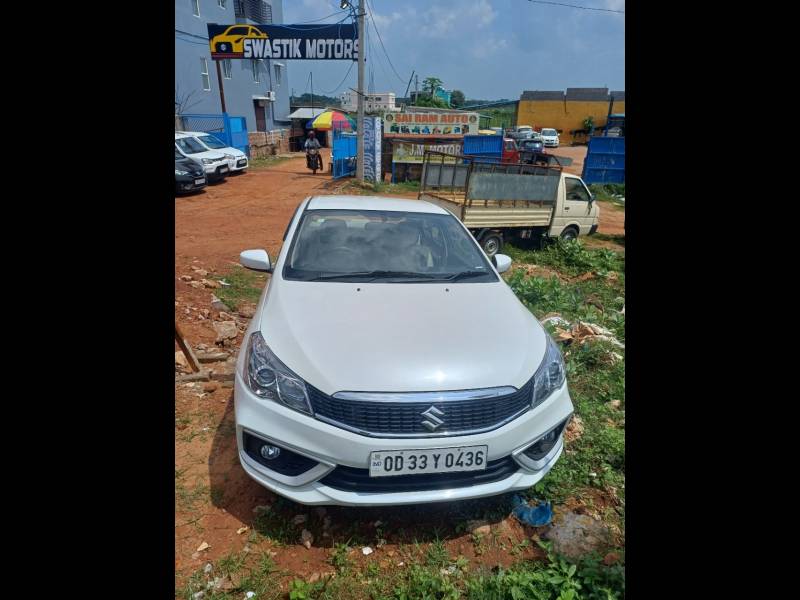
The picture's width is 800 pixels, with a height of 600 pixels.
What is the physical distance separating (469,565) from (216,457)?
163 cm

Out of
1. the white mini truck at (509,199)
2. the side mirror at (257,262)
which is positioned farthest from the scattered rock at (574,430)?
the white mini truck at (509,199)

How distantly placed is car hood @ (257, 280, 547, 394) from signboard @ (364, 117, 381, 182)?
1408 cm

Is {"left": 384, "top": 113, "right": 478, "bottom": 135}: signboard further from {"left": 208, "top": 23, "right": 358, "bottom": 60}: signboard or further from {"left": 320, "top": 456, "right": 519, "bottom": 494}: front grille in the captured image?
{"left": 320, "top": 456, "right": 519, "bottom": 494}: front grille

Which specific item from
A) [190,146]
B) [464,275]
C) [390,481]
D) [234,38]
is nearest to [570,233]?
[464,275]

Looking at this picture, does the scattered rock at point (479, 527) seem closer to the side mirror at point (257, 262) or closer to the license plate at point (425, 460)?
the license plate at point (425, 460)

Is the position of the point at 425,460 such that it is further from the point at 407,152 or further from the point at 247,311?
the point at 407,152

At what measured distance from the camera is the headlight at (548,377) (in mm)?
2248

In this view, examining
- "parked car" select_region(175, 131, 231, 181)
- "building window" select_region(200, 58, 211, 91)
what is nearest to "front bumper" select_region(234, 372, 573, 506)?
"parked car" select_region(175, 131, 231, 181)

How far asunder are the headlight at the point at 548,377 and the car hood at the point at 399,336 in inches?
2.2

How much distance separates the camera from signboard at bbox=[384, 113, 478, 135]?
1752cm
